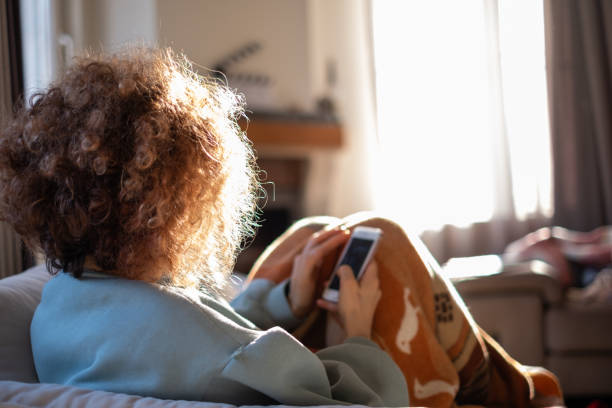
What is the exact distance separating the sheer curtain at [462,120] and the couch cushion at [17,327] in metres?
3.75

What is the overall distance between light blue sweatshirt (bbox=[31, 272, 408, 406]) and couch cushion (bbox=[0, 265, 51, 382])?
0.09 meters

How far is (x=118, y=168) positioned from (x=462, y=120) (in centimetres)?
424

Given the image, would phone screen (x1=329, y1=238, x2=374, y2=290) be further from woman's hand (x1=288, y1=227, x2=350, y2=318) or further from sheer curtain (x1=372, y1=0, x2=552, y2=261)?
sheer curtain (x1=372, y1=0, x2=552, y2=261)

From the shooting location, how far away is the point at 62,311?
785 millimetres

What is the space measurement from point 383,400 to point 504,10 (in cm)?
437

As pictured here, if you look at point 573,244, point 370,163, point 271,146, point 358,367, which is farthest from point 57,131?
point 370,163

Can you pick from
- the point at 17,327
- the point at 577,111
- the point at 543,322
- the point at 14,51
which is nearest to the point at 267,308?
the point at 17,327

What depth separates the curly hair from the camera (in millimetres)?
740

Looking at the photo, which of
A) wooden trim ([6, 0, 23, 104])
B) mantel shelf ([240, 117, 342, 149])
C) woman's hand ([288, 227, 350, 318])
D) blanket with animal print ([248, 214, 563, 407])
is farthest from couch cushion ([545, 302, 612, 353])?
mantel shelf ([240, 117, 342, 149])

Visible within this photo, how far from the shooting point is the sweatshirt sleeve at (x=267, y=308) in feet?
3.96

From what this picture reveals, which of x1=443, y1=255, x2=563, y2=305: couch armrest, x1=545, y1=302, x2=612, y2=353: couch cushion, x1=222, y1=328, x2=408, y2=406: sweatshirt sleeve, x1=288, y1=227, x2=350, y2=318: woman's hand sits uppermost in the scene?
x1=288, y1=227, x2=350, y2=318: woman's hand

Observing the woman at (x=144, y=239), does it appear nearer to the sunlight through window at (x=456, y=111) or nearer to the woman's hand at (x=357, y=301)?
the woman's hand at (x=357, y=301)

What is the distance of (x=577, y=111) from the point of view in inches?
177

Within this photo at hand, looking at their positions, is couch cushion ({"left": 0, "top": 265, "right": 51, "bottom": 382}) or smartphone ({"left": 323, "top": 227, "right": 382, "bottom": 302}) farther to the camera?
smartphone ({"left": 323, "top": 227, "right": 382, "bottom": 302})
